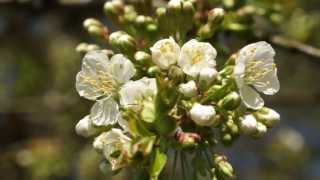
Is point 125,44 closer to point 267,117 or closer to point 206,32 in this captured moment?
point 206,32

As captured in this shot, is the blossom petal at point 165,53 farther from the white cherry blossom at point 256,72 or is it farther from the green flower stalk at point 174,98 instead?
the white cherry blossom at point 256,72

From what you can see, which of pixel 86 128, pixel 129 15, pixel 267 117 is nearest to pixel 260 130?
pixel 267 117

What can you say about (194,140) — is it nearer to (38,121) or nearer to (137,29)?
(137,29)

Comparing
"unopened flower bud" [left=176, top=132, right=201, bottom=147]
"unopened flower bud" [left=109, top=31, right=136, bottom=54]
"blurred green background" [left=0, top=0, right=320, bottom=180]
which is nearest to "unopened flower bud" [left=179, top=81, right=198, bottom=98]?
"unopened flower bud" [left=176, top=132, right=201, bottom=147]

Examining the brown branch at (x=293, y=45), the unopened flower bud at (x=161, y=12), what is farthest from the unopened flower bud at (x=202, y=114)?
the brown branch at (x=293, y=45)

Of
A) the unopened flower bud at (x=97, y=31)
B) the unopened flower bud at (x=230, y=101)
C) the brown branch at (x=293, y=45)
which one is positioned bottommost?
the brown branch at (x=293, y=45)
